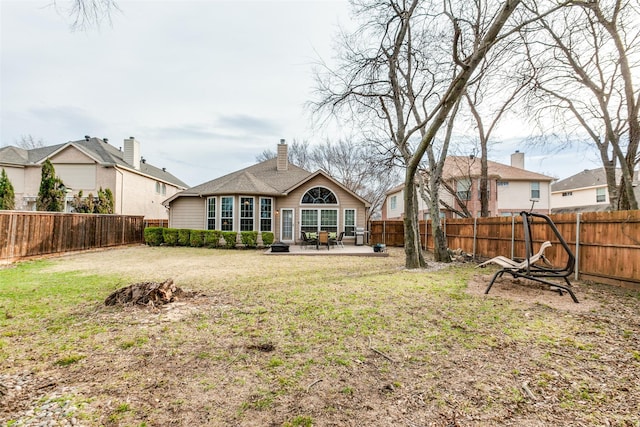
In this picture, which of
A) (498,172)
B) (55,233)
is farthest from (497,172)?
(55,233)

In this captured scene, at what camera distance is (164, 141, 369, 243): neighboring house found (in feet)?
53.4

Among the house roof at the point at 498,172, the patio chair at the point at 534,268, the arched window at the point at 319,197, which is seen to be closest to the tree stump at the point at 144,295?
the patio chair at the point at 534,268

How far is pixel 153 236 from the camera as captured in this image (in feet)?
54.4

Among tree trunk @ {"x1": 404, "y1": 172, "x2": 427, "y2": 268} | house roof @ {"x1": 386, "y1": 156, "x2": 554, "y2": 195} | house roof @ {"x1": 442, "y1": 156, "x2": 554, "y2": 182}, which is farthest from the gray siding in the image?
house roof @ {"x1": 442, "y1": 156, "x2": 554, "y2": 182}

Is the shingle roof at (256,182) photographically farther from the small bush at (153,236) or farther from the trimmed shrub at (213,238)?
the small bush at (153,236)

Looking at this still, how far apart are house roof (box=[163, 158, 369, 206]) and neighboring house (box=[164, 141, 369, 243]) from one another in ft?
0.17

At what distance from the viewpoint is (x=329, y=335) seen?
3715mm

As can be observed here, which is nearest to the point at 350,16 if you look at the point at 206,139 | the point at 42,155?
the point at 206,139

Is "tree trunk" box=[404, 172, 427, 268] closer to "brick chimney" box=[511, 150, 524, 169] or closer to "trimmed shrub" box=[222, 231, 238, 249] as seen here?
"trimmed shrub" box=[222, 231, 238, 249]

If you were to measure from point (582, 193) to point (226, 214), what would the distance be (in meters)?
33.3

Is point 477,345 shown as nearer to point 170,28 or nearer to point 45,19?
point 45,19

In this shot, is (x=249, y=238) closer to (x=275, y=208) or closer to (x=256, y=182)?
(x=275, y=208)

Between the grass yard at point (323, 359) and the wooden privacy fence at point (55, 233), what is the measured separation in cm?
616

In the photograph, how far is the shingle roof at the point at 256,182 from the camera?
52.7ft
